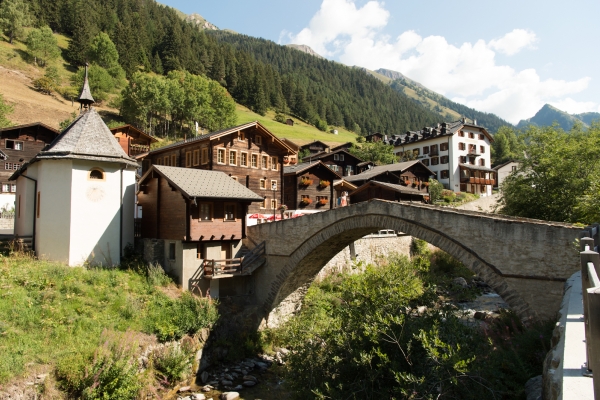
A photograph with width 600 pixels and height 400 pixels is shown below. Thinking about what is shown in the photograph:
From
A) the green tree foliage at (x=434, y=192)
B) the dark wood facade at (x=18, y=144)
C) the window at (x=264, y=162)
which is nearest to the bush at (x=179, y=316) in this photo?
the window at (x=264, y=162)

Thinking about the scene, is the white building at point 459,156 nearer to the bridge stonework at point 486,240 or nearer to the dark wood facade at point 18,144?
the bridge stonework at point 486,240

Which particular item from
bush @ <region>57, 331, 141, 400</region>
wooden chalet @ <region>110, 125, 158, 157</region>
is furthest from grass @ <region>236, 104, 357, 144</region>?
bush @ <region>57, 331, 141, 400</region>

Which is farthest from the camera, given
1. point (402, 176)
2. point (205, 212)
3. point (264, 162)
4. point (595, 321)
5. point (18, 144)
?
point (402, 176)

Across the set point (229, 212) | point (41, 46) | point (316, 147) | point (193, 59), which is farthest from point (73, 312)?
point (193, 59)

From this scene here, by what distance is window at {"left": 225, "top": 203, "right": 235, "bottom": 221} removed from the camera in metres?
19.6

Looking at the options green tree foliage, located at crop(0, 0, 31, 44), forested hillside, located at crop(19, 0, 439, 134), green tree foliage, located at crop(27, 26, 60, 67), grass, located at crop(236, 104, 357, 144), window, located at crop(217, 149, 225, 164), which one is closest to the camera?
window, located at crop(217, 149, 225, 164)

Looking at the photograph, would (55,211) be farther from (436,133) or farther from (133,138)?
(436,133)

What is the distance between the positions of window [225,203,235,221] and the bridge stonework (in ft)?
11.9

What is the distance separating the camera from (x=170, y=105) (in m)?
55.3

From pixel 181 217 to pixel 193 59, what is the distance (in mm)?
83361

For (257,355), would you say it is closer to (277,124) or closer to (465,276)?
(465,276)

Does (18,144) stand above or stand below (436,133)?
below

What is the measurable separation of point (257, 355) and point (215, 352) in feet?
6.98

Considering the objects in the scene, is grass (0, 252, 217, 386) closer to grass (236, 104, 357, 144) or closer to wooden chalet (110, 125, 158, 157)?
wooden chalet (110, 125, 158, 157)
